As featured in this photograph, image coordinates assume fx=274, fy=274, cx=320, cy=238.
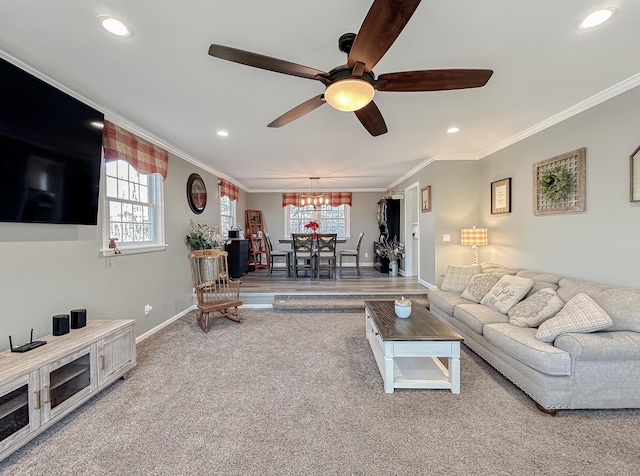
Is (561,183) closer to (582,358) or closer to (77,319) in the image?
(582,358)

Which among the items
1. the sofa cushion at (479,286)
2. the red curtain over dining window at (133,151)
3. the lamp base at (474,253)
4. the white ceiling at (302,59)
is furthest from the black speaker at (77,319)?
the lamp base at (474,253)

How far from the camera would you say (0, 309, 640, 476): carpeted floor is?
1.53 m

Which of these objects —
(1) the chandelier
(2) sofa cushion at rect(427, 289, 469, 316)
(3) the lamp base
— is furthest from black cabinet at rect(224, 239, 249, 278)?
(3) the lamp base

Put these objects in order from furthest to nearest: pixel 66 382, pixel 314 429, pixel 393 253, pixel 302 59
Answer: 1. pixel 393 253
2. pixel 302 59
3. pixel 66 382
4. pixel 314 429

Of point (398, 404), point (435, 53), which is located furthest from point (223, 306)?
point (435, 53)

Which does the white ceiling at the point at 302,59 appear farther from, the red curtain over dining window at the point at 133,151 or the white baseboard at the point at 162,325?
the white baseboard at the point at 162,325

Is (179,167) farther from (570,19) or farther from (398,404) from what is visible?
(570,19)

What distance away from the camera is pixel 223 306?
3701mm

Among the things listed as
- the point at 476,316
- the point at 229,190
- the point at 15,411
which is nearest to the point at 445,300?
the point at 476,316

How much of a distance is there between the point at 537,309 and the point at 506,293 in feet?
1.42

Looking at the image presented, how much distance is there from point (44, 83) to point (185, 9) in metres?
1.43

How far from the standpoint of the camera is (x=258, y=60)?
1.50m

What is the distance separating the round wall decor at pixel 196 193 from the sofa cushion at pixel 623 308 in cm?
511

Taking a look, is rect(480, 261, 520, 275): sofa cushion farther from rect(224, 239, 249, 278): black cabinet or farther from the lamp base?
rect(224, 239, 249, 278): black cabinet
